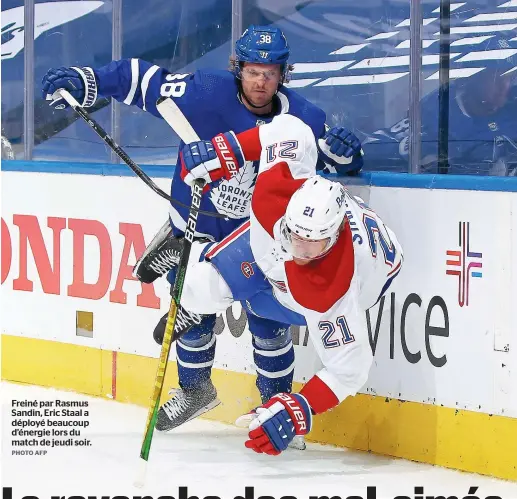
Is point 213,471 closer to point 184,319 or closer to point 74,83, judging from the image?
point 184,319

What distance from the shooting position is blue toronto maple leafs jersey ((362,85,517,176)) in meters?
3.77

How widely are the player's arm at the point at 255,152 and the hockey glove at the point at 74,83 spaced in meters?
0.47

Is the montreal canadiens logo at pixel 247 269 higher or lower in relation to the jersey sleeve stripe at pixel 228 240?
lower

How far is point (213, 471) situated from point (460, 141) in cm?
124

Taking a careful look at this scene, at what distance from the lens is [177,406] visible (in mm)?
4215

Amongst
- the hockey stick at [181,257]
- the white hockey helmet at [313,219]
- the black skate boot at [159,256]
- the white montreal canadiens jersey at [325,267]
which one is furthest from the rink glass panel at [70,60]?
the white hockey helmet at [313,219]

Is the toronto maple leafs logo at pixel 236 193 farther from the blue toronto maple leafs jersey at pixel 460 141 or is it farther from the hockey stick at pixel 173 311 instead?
the blue toronto maple leafs jersey at pixel 460 141

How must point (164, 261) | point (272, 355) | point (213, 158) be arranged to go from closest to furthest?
1. point (213, 158)
2. point (272, 355)
3. point (164, 261)

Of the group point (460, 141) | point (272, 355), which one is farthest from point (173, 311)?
point (460, 141)

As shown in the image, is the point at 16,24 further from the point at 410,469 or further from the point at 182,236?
the point at 410,469

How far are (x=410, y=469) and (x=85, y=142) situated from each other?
203 cm

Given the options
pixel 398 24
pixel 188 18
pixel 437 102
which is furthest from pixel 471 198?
pixel 188 18

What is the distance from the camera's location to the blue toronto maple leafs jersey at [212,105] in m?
3.99

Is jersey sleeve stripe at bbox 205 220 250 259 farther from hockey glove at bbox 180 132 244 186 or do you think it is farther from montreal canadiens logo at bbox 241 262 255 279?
hockey glove at bbox 180 132 244 186
